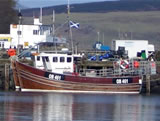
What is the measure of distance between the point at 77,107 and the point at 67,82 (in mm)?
17157

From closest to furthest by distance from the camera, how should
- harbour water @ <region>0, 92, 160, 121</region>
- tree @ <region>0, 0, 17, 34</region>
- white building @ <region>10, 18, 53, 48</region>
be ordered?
1. harbour water @ <region>0, 92, 160, 121</region>
2. white building @ <region>10, 18, 53, 48</region>
3. tree @ <region>0, 0, 17, 34</region>

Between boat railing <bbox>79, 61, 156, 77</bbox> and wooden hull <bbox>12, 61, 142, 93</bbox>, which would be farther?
boat railing <bbox>79, 61, 156, 77</bbox>

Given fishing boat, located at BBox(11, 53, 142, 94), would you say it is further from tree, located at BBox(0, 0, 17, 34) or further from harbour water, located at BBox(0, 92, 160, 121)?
tree, located at BBox(0, 0, 17, 34)

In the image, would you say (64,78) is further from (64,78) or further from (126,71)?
(126,71)

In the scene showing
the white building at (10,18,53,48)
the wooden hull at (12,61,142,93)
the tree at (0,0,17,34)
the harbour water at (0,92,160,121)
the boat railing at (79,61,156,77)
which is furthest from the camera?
the tree at (0,0,17,34)

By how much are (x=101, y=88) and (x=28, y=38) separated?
33.0 metres

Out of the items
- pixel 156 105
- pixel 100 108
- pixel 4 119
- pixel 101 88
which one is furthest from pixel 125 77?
pixel 4 119

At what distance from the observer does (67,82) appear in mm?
Result: 75625

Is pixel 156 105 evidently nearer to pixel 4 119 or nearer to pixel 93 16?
pixel 4 119

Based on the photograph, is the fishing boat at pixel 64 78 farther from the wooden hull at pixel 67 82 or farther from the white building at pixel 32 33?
the white building at pixel 32 33

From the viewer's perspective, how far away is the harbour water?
51375 millimetres

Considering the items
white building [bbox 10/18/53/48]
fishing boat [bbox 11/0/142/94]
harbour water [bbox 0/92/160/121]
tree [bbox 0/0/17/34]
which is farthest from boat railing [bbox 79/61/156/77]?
tree [bbox 0/0/17/34]

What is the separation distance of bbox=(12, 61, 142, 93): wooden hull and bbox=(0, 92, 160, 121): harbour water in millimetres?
2116

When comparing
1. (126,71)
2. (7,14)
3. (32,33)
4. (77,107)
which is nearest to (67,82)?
(126,71)
